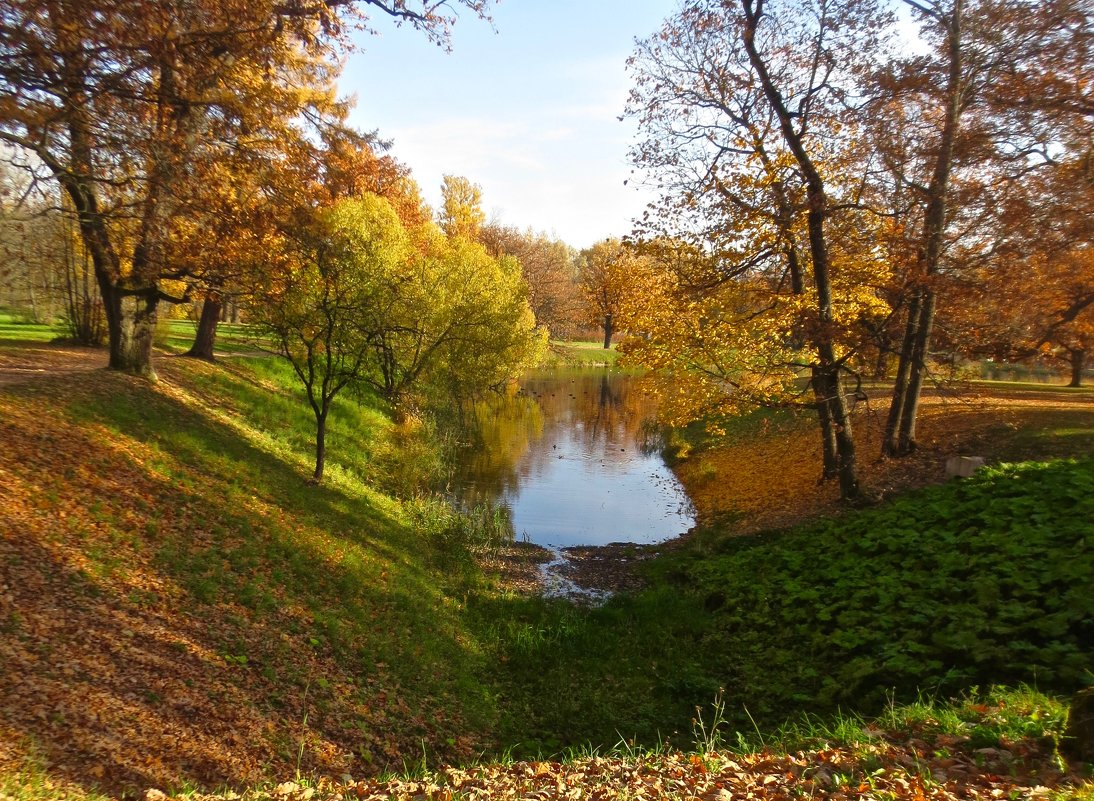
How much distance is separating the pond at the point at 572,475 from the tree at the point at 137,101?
10.2 m

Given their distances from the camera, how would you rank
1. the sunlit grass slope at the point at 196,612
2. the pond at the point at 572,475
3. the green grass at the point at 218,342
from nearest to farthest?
the sunlit grass slope at the point at 196,612
the pond at the point at 572,475
the green grass at the point at 218,342

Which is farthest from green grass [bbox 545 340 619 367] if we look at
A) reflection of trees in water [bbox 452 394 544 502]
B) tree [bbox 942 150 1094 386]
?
tree [bbox 942 150 1094 386]

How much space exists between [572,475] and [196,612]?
52.2 ft

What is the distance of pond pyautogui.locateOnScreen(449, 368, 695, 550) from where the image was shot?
55.7 ft

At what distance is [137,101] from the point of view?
27.8 feet

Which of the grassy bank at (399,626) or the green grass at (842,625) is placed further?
the green grass at (842,625)

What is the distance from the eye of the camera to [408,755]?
6.38 metres

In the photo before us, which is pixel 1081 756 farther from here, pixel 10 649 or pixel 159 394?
pixel 159 394

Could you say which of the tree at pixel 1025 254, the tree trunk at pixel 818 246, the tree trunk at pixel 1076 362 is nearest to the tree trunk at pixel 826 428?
the tree trunk at pixel 818 246

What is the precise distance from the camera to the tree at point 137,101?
7.05m

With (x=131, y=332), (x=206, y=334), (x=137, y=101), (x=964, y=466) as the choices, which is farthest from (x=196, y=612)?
(x=206, y=334)

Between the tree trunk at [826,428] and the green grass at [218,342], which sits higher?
the green grass at [218,342]

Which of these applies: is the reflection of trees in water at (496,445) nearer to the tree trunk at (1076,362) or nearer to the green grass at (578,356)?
the green grass at (578,356)

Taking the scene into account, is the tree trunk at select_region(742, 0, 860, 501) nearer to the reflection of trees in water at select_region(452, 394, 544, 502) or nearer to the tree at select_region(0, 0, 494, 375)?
the tree at select_region(0, 0, 494, 375)
